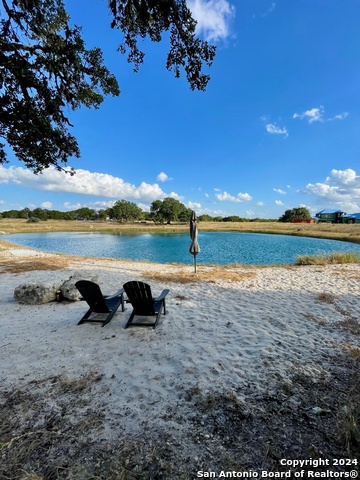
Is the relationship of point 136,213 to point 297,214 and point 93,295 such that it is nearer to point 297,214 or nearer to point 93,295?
point 297,214

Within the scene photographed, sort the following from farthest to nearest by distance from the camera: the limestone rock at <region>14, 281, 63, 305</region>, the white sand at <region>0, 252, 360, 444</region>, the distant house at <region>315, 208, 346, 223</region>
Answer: the distant house at <region>315, 208, 346, 223</region> < the limestone rock at <region>14, 281, 63, 305</region> < the white sand at <region>0, 252, 360, 444</region>

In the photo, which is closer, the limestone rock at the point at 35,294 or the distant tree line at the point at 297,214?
the limestone rock at the point at 35,294

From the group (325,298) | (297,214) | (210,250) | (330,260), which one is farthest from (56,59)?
(297,214)

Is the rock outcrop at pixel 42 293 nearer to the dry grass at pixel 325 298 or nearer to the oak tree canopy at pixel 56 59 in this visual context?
the oak tree canopy at pixel 56 59

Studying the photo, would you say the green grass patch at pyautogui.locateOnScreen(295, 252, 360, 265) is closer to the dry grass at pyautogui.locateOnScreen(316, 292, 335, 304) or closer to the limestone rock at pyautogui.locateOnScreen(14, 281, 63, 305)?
the dry grass at pyautogui.locateOnScreen(316, 292, 335, 304)

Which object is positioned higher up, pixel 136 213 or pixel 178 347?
pixel 136 213

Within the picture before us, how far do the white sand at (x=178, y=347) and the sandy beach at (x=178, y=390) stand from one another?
2 cm

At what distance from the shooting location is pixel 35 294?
231 inches

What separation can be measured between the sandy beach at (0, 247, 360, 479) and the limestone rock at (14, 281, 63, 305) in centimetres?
45

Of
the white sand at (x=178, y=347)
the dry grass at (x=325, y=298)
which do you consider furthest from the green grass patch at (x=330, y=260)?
the dry grass at (x=325, y=298)

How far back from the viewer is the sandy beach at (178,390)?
1.91 metres

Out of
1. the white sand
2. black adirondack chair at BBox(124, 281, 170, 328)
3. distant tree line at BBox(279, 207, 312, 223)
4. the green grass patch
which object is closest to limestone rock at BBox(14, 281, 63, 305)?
the white sand

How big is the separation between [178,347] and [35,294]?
4.30 m

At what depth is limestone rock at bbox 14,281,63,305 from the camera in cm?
587
